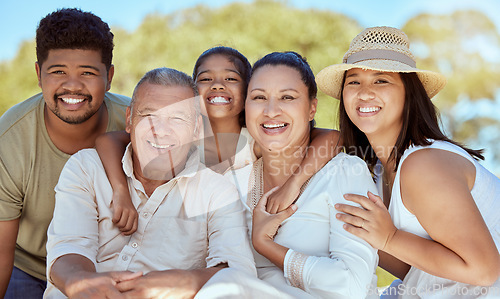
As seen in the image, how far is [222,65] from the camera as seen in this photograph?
11.9 feet

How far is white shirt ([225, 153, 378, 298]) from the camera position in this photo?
7.97 feet

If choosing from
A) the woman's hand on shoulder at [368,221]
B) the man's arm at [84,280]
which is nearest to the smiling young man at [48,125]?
the man's arm at [84,280]

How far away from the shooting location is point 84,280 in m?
2.23

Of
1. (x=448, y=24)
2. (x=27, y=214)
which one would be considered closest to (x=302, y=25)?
(x=448, y=24)

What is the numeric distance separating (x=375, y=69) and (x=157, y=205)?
4.80 feet

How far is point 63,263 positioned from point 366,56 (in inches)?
80.1

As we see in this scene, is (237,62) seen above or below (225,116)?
above

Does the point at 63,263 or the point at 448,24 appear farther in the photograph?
the point at 448,24

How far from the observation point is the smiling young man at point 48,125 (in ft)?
10.5

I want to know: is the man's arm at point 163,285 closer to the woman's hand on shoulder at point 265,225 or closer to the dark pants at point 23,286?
the woman's hand on shoulder at point 265,225

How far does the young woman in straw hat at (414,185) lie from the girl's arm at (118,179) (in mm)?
1123

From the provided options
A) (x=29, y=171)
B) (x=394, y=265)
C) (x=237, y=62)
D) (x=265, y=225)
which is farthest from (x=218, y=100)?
(x=394, y=265)

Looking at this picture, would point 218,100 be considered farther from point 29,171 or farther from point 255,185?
point 29,171

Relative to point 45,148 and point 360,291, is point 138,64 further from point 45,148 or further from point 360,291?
point 360,291
